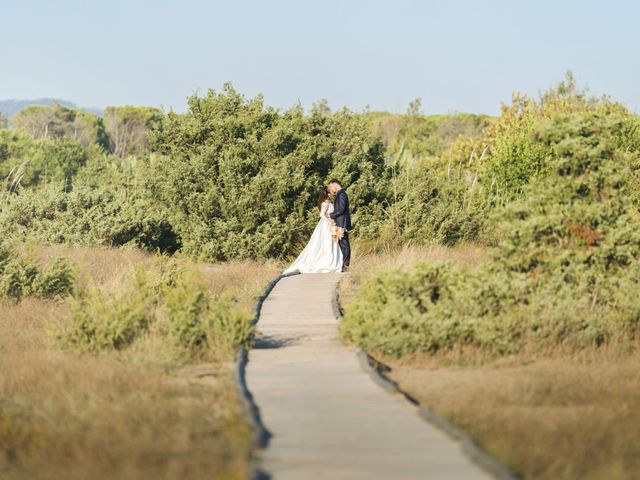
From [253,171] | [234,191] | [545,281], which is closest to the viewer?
[545,281]

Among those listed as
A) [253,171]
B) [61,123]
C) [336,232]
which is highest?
[61,123]

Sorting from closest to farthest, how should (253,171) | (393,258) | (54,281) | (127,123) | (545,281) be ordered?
1. (545,281)
2. (54,281)
3. (393,258)
4. (253,171)
5. (127,123)

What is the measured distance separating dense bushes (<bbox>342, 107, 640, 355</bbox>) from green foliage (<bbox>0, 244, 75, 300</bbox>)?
6.62 metres

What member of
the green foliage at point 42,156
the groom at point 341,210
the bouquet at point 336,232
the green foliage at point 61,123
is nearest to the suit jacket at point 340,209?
the groom at point 341,210

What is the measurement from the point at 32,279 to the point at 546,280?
9.36 m

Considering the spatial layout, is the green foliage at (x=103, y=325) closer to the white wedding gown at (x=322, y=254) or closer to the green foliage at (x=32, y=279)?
the green foliage at (x=32, y=279)

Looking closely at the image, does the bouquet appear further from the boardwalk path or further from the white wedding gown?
the boardwalk path

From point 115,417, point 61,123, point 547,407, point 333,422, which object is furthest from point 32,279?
point 61,123

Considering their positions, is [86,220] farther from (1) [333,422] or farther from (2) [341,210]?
(1) [333,422]

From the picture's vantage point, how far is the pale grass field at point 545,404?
802 centimetres

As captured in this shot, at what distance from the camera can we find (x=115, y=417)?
936 centimetres

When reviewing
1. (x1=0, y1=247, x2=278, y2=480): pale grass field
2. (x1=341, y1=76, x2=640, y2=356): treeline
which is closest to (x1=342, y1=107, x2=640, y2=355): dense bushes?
(x1=341, y1=76, x2=640, y2=356): treeline

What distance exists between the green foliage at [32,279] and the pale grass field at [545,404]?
8.03m

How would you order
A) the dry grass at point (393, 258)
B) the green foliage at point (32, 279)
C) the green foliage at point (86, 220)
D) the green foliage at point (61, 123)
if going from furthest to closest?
the green foliage at point (61, 123) → the green foliage at point (86, 220) → the dry grass at point (393, 258) → the green foliage at point (32, 279)
